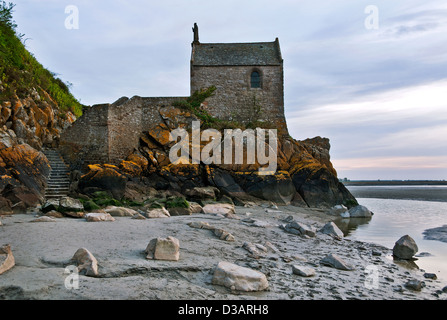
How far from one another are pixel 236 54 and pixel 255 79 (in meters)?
2.75

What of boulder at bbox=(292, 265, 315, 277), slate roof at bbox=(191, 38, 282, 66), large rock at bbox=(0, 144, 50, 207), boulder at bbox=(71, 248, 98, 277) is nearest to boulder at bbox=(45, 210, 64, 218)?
large rock at bbox=(0, 144, 50, 207)

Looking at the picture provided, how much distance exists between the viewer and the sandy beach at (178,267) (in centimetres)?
398

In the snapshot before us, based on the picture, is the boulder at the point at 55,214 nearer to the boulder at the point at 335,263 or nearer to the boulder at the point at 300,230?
the boulder at the point at 300,230

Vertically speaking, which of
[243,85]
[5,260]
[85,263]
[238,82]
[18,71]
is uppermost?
[238,82]

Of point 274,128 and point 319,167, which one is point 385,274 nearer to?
point 319,167

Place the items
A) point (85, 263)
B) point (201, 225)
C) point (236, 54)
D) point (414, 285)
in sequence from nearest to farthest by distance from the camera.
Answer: point (85, 263) → point (414, 285) → point (201, 225) → point (236, 54)

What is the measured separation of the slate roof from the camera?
24875mm

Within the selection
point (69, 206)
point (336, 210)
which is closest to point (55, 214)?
point (69, 206)

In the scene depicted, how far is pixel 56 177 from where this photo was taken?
14664 millimetres

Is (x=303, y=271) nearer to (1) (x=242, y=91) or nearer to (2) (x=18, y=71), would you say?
(2) (x=18, y=71)

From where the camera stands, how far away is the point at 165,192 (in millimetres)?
15898

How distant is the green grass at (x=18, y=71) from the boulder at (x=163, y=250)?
508 inches
